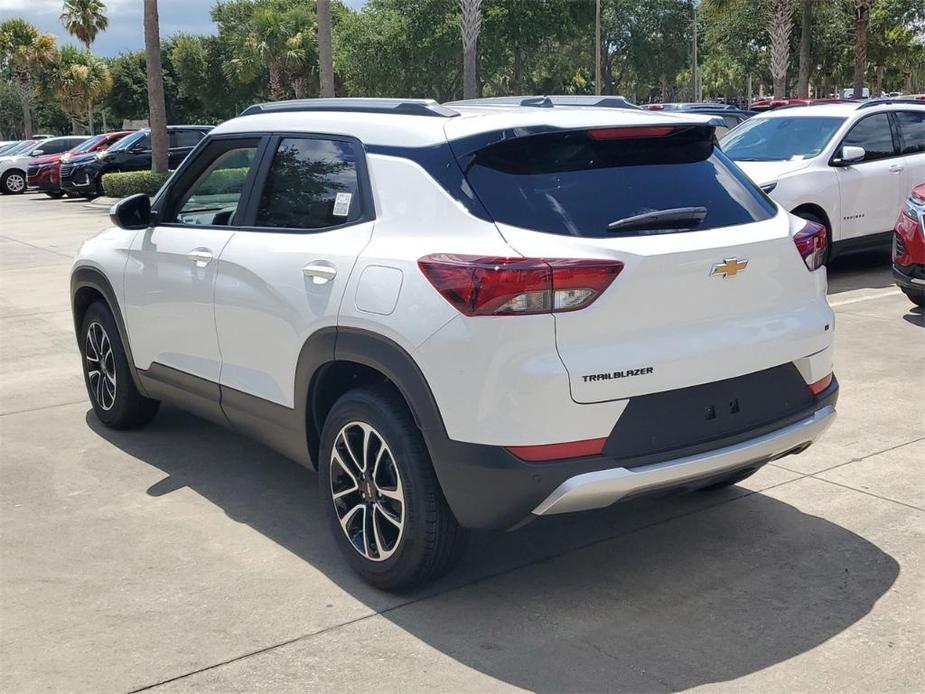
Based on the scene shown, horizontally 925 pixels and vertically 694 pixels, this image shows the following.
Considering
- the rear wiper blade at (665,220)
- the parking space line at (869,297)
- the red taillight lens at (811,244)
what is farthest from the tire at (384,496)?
the parking space line at (869,297)

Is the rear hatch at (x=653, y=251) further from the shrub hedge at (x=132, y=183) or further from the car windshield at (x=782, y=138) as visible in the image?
the shrub hedge at (x=132, y=183)

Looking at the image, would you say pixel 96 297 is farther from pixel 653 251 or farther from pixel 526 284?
pixel 653 251

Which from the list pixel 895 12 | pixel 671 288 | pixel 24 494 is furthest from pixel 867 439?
pixel 895 12

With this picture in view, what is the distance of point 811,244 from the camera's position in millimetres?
4340

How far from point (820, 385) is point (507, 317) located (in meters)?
1.47

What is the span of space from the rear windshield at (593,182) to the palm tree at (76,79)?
58169 mm

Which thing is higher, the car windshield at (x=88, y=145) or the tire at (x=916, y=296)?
the car windshield at (x=88, y=145)

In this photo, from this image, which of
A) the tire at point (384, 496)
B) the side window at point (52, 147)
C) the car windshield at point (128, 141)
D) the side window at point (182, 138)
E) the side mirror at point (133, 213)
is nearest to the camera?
the tire at point (384, 496)

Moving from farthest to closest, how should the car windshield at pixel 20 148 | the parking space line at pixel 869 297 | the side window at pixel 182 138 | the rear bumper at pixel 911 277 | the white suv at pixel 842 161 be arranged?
the car windshield at pixel 20 148 → the side window at pixel 182 138 → the white suv at pixel 842 161 → the parking space line at pixel 869 297 → the rear bumper at pixel 911 277

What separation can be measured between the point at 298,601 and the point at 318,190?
1.63 meters

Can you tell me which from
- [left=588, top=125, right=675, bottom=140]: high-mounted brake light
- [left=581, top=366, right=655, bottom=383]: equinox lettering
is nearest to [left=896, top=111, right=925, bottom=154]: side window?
[left=588, top=125, right=675, bottom=140]: high-mounted brake light

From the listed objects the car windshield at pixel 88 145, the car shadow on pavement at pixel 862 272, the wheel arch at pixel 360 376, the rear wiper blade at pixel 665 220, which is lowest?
the car shadow on pavement at pixel 862 272

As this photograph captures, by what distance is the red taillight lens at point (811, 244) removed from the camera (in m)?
4.28

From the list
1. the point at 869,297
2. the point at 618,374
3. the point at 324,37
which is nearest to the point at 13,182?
the point at 324,37
